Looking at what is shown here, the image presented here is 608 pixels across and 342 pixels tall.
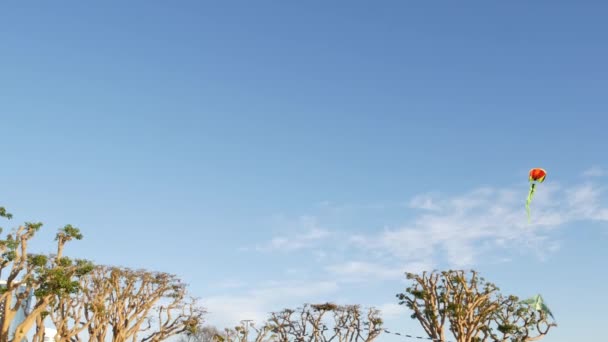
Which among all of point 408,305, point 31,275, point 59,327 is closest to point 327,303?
point 408,305

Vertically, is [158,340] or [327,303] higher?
[327,303]

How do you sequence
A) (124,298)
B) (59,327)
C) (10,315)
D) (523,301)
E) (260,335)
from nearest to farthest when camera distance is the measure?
(10,315), (59,327), (124,298), (523,301), (260,335)

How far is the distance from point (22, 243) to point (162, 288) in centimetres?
1453

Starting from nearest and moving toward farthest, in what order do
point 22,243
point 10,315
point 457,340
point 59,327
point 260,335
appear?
1. point 10,315
2. point 22,243
3. point 59,327
4. point 457,340
5. point 260,335

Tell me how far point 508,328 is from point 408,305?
6.99 metres

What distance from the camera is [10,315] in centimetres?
2352

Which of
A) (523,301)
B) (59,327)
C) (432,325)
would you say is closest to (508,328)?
(523,301)

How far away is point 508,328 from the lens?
41344 mm

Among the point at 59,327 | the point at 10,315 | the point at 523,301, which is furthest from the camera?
the point at 523,301

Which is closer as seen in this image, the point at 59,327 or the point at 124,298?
the point at 59,327

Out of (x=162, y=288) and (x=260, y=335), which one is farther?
(x=260, y=335)

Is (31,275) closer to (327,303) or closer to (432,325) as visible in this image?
(432,325)

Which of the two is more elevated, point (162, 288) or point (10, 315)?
point (162, 288)

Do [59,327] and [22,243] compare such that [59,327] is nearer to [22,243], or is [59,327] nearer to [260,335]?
[22,243]
